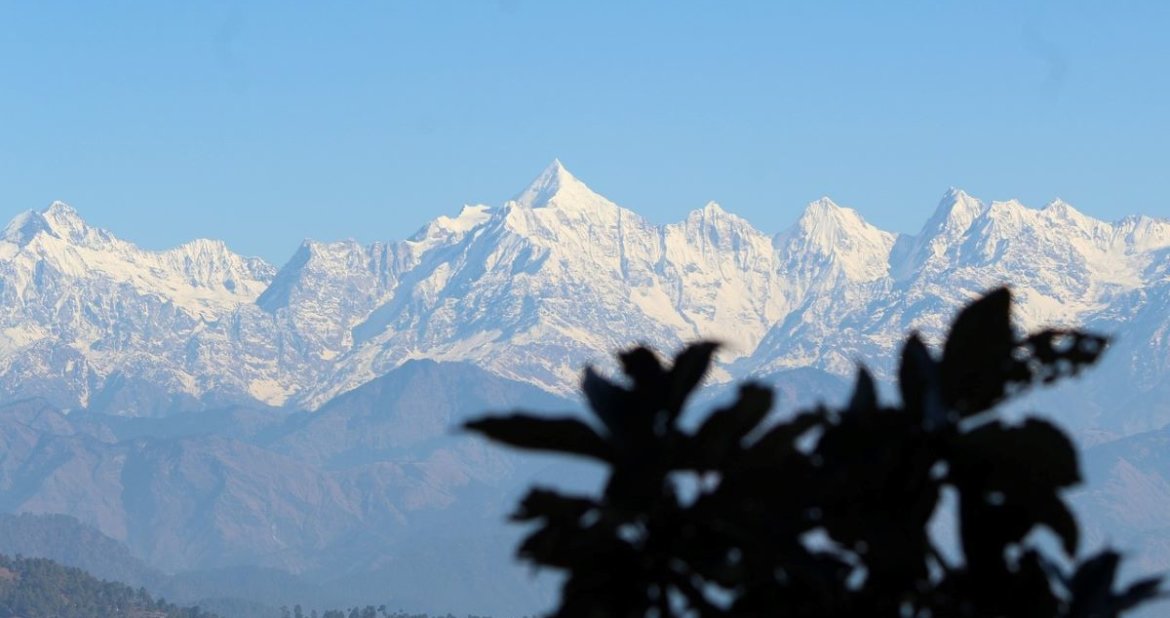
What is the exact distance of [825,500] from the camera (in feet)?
19.7

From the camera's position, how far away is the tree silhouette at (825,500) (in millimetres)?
5879

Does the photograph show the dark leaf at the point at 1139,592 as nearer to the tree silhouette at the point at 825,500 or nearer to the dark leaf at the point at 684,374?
the tree silhouette at the point at 825,500

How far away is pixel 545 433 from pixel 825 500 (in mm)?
881

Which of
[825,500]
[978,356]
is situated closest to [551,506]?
[825,500]

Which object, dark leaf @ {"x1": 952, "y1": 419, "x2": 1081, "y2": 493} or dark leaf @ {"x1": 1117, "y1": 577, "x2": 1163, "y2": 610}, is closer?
dark leaf @ {"x1": 952, "y1": 419, "x2": 1081, "y2": 493}

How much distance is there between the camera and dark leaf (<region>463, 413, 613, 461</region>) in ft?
19.6

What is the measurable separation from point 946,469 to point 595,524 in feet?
3.68

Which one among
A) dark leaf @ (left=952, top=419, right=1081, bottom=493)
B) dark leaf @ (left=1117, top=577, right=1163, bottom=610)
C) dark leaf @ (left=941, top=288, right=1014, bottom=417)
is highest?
dark leaf @ (left=941, top=288, right=1014, bottom=417)

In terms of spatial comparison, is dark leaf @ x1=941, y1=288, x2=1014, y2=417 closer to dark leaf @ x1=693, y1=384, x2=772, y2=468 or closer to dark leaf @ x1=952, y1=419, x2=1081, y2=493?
dark leaf @ x1=952, y1=419, x2=1081, y2=493

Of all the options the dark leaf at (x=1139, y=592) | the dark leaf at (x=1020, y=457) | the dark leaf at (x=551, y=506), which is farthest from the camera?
the dark leaf at (x=1139, y=592)

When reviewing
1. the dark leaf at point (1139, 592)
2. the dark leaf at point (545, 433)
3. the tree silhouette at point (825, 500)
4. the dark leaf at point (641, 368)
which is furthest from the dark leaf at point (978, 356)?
the dark leaf at point (545, 433)

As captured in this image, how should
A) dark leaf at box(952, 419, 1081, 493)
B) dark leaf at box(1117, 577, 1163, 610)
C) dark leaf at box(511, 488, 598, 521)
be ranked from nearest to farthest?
dark leaf at box(952, 419, 1081, 493) → dark leaf at box(511, 488, 598, 521) → dark leaf at box(1117, 577, 1163, 610)

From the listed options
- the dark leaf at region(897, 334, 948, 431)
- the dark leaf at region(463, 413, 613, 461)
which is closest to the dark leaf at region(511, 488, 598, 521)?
the dark leaf at region(463, 413, 613, 461)

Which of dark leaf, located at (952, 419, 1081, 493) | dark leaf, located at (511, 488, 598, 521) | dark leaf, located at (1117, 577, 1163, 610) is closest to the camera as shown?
dark leaf, located at (952, 419, 1081, 493)
